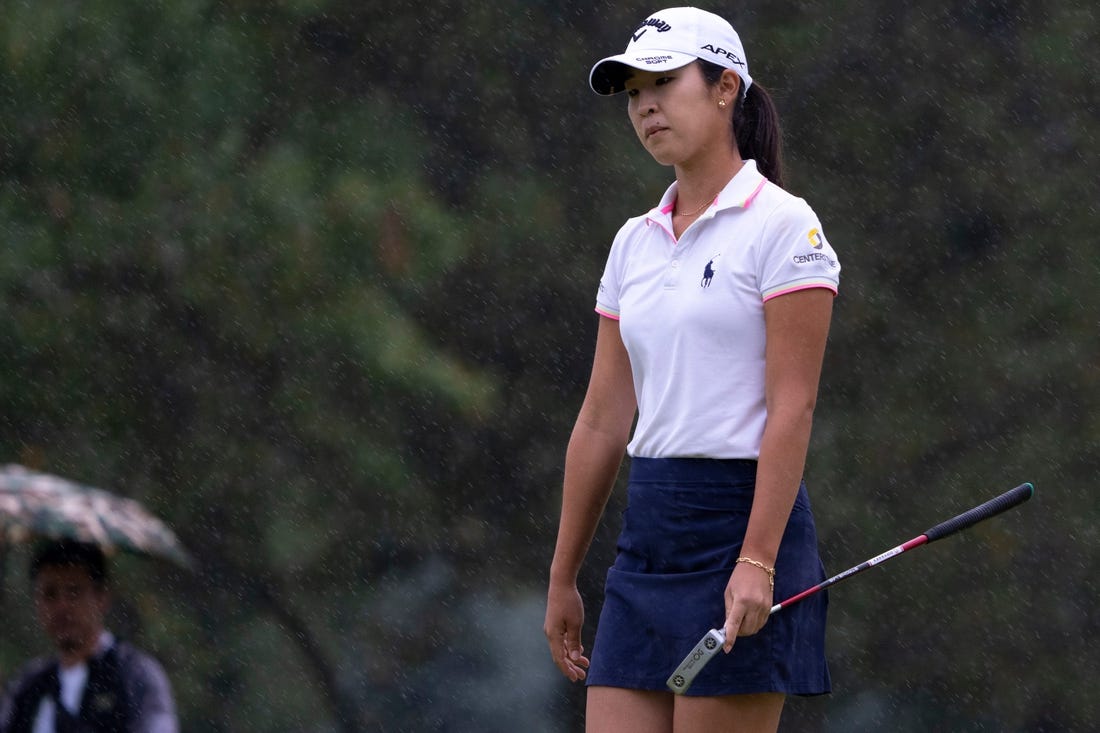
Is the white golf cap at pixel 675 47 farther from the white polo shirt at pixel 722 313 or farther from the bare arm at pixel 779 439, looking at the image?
the bare arm at pixel 779 439

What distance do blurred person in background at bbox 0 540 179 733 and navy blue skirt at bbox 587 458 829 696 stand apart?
3.98 metres

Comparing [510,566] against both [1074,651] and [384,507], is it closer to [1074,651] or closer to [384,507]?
[384,507]

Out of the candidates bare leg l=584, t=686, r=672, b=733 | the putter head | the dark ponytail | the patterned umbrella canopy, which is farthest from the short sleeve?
the patterned umbrella canopy

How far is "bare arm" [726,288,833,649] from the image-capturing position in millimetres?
2270

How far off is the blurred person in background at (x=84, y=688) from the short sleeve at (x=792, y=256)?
168 inches

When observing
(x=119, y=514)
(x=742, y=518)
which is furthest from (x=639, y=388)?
(x=119, y=514)

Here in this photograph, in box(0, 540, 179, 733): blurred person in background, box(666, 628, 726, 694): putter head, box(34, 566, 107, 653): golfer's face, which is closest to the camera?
box(666, 628, 726, 694): putter head

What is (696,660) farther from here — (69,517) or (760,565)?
(69,517)

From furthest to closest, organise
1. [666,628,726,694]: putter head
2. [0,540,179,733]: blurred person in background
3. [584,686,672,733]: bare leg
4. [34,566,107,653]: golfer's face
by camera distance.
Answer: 1. [34,566,107,653]: golfer's face
2. [0,540,179,733]: blurred person in background
3. [584,686,672,733]: bare leg
4. [666,628,726,694]: putter head

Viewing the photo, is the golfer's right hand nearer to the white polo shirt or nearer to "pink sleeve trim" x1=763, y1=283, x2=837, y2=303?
the white polo shirt

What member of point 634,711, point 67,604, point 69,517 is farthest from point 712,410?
point 67,604

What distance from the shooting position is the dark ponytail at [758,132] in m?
2.57

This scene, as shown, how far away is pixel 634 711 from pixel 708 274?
648 millimetres

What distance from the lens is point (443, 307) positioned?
7410 mm
